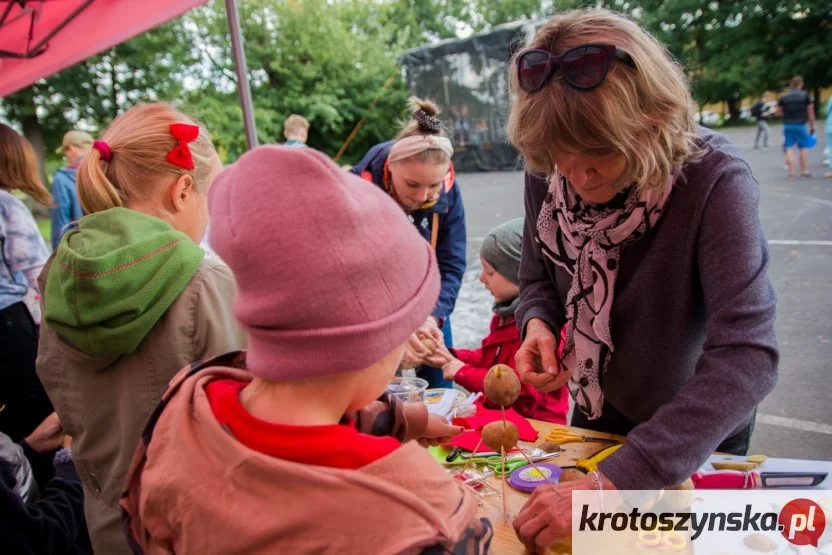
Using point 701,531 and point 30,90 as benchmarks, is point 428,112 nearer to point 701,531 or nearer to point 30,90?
point 701,531

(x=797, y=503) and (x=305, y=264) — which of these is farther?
(x=797, y=503)

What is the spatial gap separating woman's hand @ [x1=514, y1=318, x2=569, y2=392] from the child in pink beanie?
0.76 meters

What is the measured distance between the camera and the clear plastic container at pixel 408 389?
1.79 meters

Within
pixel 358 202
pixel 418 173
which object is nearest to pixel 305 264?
pixel 358 202

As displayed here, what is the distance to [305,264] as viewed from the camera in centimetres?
76

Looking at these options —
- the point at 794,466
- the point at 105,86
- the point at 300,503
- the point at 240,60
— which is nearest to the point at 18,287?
the point at 240,60

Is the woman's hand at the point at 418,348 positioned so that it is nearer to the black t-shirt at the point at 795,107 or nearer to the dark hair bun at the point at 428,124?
the dark hair bun at the point at 428,124

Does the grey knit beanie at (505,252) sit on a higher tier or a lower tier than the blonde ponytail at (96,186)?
lower

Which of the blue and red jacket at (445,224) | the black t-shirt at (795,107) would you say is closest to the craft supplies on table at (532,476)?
the blue and red jacket at (445,224)

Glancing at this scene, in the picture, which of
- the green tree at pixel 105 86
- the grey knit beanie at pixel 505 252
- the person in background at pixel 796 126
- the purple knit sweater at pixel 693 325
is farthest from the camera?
the green tree at pixel 105 86

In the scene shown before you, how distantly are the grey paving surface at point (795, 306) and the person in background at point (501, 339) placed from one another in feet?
4.48

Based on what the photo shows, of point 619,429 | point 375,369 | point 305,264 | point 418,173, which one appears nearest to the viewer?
point 305,264

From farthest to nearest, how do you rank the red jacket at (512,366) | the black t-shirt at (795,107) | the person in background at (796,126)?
1. the black t-shirt at (795,107)
2. the person in background at (796,126)
3. the red jacket at (512,366)

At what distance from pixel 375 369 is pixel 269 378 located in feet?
0.47
